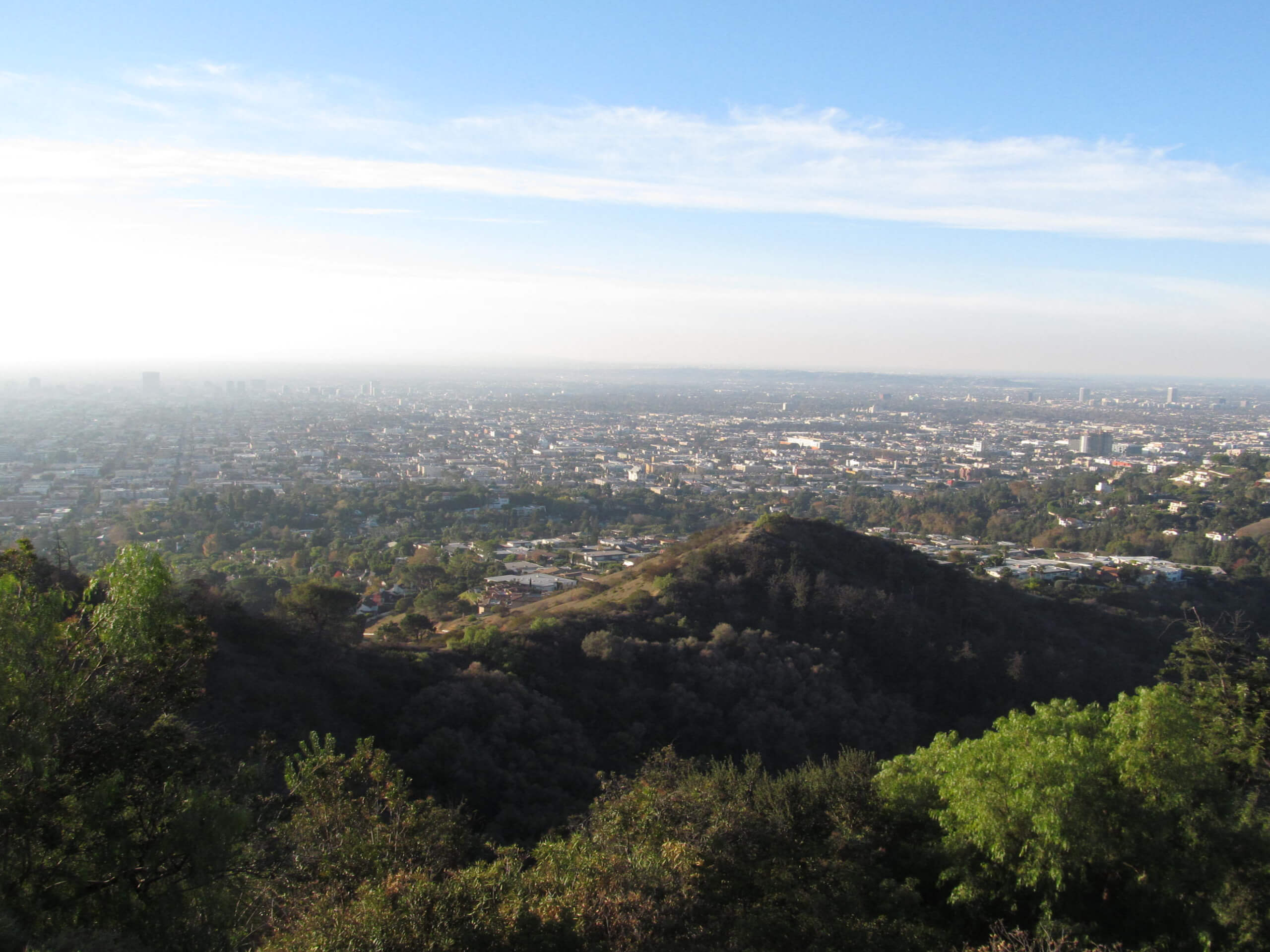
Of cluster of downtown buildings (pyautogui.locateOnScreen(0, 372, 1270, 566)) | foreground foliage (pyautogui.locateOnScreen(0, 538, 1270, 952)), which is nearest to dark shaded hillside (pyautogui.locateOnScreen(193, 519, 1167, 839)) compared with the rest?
foreground foliage (pyautogui.locateOnScreen(0, 538, 1270, 952))

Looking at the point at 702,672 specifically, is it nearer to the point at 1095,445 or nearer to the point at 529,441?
the point at 529,441

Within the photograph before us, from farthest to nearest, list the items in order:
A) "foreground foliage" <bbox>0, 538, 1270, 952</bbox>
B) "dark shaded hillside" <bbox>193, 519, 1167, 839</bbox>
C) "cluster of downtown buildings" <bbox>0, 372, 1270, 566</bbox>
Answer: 1. "cluster of downtown buildings" <bbox>0, 372, 1270, 566</bbox>
2. "dark shaded hillside" <bbox>193, 519, 1167, 839</bbox>
3. "foreground foliage" <bbox>0, 538, 1270, 952</bbox>

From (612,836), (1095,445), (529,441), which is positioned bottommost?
(529,441)

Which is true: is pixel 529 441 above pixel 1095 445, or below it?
below

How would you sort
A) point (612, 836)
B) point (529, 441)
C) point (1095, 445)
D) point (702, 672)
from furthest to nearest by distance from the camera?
1. point (1095, 445)
2. point (529, 441)
3. point (702, 672)
4. point (612, 836)

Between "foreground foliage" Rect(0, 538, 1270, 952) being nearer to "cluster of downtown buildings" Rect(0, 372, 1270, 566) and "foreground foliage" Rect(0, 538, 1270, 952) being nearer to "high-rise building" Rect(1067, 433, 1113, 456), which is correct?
"cluster of downtown buildings" Rect(0, 372, 1270, 566)

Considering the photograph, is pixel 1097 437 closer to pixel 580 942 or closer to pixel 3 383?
pixel 580 942

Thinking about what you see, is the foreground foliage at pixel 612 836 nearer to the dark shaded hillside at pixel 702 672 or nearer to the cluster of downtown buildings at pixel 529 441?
the dark shaded hillside at pixel 702 672

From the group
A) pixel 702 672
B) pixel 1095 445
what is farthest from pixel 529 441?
pixel 702 672

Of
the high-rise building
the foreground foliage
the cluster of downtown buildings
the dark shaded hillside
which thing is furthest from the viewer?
the high-rise building
